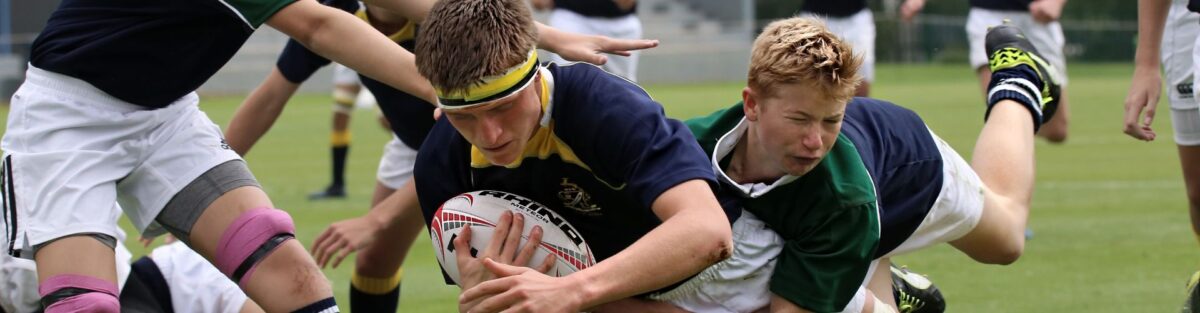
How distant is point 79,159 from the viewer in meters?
4.65

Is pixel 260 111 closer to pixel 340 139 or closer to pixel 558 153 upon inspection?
pixel 558 153

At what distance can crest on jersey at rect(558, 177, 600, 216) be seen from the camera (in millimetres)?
4344

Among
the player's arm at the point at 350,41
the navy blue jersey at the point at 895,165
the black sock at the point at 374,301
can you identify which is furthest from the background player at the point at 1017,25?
the player's arm at the point at 350,41

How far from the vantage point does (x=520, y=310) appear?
11.7ft

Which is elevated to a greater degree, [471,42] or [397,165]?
[471,42]

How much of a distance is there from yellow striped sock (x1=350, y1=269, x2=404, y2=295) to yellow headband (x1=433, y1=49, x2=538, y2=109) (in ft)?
7.70

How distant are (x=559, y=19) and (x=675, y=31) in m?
25.2

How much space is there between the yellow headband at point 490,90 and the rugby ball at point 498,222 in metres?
0.50

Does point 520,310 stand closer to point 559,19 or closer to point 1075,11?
point 559,19

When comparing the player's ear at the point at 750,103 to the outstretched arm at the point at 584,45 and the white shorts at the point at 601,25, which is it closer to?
the outstretched arm at the point at 584,45

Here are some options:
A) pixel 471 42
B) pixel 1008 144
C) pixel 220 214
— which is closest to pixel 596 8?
pixel 1008 144

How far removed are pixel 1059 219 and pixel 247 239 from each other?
594 centimetres

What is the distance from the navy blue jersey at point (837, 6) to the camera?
12086mm

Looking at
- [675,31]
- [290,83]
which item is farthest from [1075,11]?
[290,83]
